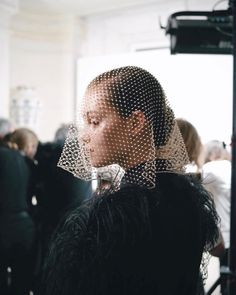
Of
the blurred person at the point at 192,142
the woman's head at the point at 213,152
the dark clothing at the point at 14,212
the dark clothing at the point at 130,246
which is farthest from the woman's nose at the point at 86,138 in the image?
the woman's head at the point at 213,152

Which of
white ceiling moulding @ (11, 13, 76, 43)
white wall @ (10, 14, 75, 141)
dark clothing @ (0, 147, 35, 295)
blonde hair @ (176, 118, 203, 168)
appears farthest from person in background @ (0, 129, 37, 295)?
white ceiling moulding @ (11, 13, 76, 43)

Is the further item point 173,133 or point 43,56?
point 43,56

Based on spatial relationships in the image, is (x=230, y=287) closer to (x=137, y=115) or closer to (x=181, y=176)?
(x=181, y=176)

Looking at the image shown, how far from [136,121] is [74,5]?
4827 mm

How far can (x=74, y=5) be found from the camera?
17.3ft

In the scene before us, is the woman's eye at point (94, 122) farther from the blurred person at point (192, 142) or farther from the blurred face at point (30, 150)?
the blurred face at point (30, 150)

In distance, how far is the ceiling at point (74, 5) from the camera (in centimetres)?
510

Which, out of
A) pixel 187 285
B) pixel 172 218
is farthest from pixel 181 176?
pixel 187 285

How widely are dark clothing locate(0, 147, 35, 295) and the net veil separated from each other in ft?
4.90

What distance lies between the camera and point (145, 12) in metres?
5.24

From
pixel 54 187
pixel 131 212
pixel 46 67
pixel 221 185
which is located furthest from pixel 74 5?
pixel 131 212

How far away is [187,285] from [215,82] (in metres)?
3.84

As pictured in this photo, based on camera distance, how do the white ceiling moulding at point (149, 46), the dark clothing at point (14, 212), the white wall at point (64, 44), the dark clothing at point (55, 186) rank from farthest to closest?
the white wall at point (64, 44), the white ceiling moulding at point (149, 46), the dark clothing at point (55, 186), the dark clothing at point (14, 212)

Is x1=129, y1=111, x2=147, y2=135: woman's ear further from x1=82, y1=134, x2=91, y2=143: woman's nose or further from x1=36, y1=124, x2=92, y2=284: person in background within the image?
x1=36, y1=124, x2=92, y2=284: person in background
